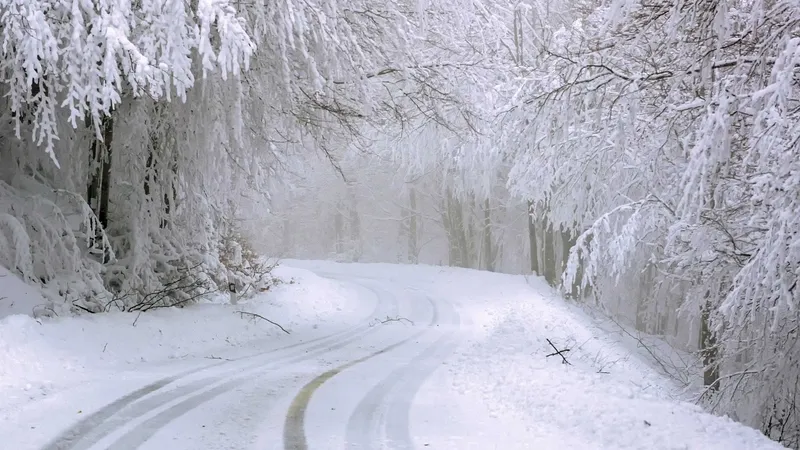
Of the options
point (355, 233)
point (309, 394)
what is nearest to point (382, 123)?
point (309, 394)

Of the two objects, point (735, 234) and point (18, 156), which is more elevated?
point (18, 156)

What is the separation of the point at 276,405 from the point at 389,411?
1.18 m

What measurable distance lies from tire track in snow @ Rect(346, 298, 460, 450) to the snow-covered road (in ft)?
0.07

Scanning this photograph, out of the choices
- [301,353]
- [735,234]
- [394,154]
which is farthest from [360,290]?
[735,234]

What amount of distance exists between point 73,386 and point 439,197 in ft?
115

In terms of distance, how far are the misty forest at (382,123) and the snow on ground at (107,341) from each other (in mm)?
630

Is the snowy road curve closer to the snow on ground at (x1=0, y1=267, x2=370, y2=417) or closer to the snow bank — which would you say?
the snow on ground at (x1=0, y1=267, x2=370, y2=417)

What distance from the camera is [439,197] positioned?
41625 mm

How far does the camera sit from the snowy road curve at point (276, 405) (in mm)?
5617

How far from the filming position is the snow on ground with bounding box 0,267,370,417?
24.4 feet

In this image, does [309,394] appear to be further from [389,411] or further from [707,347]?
[707,347]

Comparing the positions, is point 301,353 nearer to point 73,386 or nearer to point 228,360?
point 228,360

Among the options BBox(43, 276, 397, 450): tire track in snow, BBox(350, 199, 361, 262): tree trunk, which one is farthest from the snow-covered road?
BBox(350, 199, 361, 262): tree trunk

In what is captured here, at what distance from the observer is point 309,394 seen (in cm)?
758
